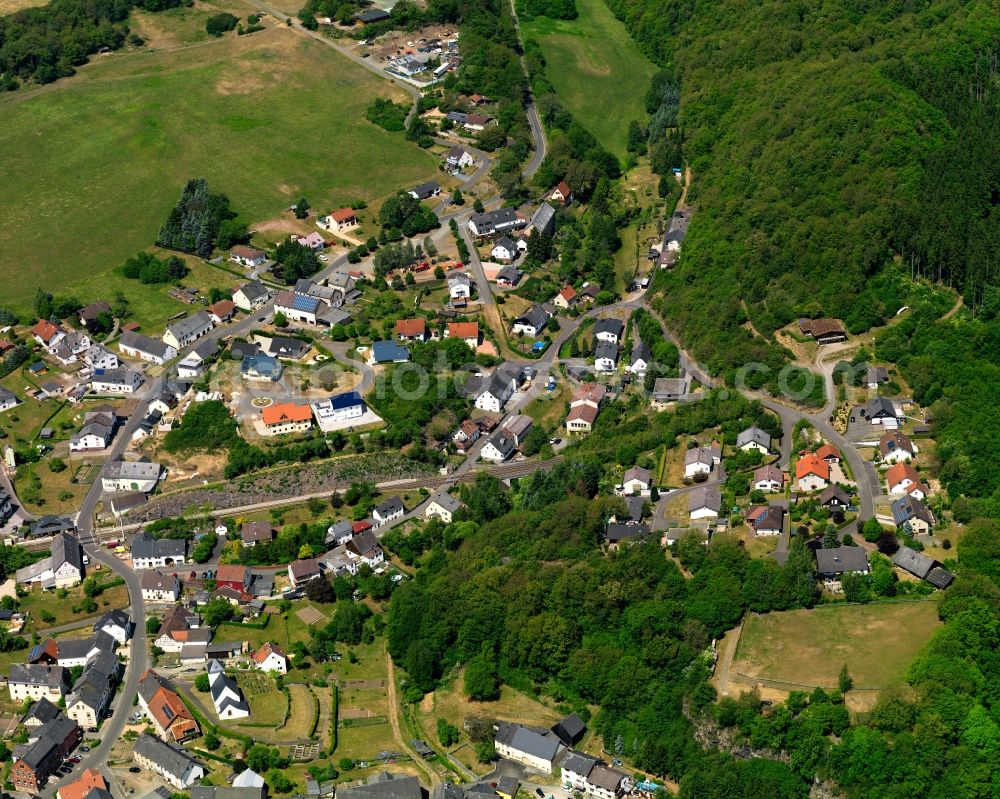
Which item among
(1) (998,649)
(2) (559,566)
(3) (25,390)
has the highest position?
(1) (998,649)

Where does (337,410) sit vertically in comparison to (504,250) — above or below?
below

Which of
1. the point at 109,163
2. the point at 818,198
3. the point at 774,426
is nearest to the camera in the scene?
the point at 774,426

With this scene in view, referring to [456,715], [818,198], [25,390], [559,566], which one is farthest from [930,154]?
[25,390]

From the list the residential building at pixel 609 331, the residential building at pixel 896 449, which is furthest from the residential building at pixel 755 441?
the residential building at pixel 609 331

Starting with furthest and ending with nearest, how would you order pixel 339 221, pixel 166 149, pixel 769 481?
1. pixel 166 149
2. pixel 339 221
3. pixel 769 481

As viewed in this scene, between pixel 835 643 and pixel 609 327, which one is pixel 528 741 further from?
pixel 609 327

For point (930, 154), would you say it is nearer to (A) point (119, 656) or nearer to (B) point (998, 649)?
(B) point (998, 649)

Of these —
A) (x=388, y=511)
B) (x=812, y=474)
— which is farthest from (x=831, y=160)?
(x=388, y=511)

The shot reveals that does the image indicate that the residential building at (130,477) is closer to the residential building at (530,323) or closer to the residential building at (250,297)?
the residential building at (250,297)
